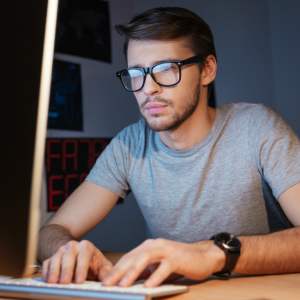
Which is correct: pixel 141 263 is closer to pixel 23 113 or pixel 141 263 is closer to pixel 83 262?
pixel 83 262

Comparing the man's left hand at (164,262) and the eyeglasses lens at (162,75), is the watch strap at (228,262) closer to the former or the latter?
the man's left hand at (164,262)

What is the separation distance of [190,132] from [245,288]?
0.80 meters

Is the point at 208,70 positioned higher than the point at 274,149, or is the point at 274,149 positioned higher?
the point at 208,70

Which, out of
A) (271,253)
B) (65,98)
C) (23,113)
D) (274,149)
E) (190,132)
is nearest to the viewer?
(23,113)

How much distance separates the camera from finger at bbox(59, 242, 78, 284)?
0.73 m

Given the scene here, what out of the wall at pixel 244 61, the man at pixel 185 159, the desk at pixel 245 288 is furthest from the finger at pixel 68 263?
the wall at pixel 244 61

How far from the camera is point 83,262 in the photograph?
788mm

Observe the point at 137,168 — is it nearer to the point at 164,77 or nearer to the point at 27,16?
the point at 164,77

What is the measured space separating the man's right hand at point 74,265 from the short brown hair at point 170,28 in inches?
35.6

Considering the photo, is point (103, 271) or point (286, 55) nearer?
point (103, 271)

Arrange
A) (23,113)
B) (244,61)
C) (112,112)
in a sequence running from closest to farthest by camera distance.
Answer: (23,113), (112,112), (244,61)

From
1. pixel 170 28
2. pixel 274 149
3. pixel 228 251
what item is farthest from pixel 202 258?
pixel 170 28

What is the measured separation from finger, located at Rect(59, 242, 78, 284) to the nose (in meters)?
0.71

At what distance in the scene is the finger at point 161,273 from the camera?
67 cm
